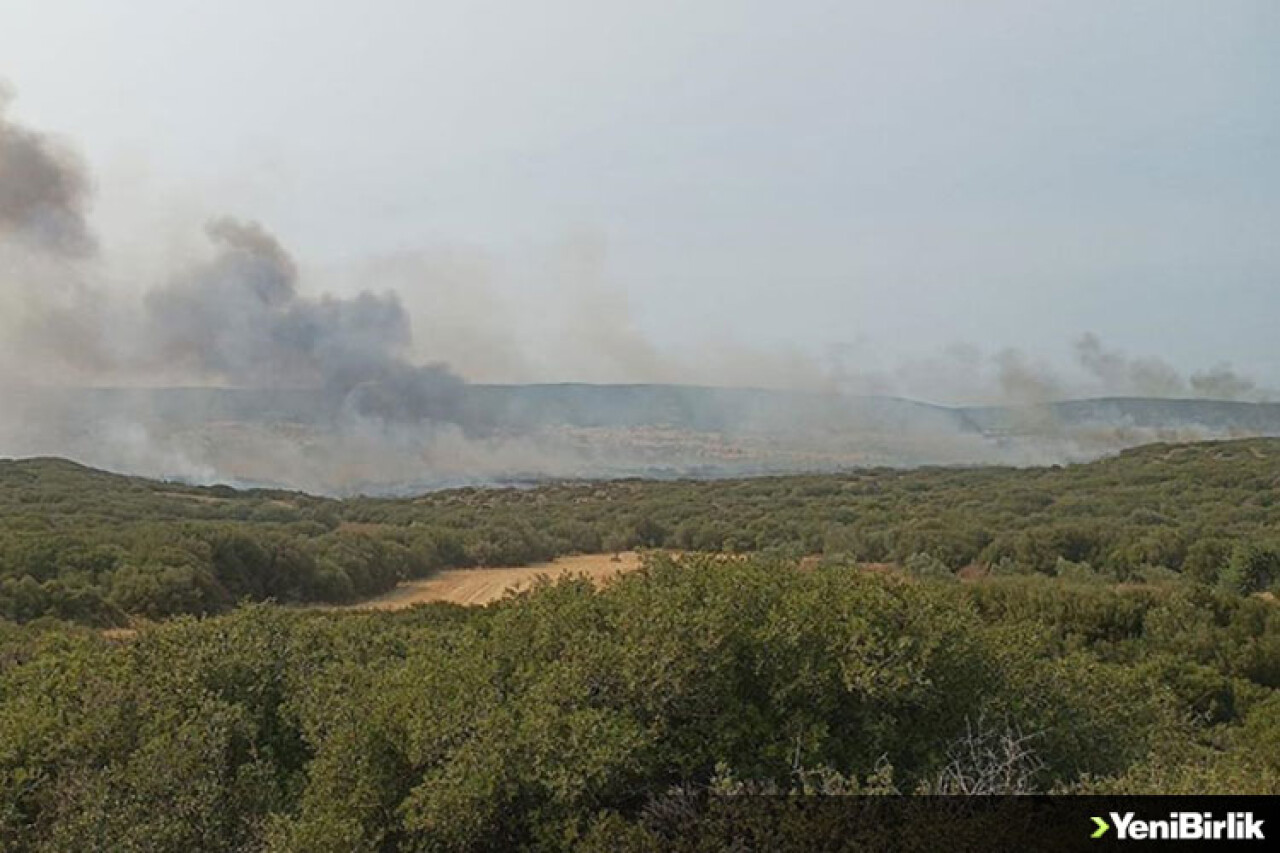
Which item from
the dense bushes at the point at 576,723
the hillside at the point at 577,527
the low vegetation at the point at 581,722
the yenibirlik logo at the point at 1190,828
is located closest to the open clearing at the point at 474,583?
the hillside at the point at 577,527

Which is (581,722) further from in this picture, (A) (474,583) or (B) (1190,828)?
(A) (474,583)

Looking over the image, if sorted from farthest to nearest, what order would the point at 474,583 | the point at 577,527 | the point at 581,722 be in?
1. the point at 577,527
2. the point at 474,583
3. the point at 581,722

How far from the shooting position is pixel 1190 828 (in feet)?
19.1

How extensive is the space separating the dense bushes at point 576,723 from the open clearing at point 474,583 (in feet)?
48.2

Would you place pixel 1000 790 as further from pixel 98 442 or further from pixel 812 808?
pixel 98 442

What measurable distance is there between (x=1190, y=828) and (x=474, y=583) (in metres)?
25.3

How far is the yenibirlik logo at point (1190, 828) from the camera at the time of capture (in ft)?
18.8

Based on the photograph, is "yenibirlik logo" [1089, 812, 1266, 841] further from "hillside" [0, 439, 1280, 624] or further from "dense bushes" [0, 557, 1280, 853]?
"hillside" [0, 439, 1280, 624]

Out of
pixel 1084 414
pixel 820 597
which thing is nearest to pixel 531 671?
pixel 820 597

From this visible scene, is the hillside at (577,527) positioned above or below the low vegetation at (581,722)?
below

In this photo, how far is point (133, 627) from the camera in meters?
20.4

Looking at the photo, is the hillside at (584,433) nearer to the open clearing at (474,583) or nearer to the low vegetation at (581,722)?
the open clearing at (474,583)

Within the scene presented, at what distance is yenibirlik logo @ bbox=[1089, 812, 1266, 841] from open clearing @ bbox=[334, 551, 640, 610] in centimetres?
1830

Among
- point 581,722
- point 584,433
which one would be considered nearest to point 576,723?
point 581,722
